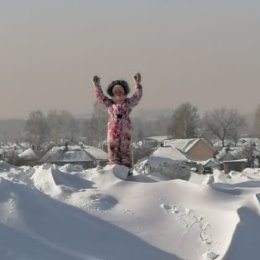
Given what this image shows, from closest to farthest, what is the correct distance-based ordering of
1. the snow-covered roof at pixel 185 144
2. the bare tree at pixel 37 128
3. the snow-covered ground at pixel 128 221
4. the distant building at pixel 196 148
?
1. the snow-covered ground at pixel 128 221
2. the snow-covered roof at pixel 185 144
3. the distant building at pixel 196 148
4. the bare tree at pixel 37 128

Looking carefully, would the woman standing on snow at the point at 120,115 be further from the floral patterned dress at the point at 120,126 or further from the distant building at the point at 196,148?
the distant building at the point at 196,148

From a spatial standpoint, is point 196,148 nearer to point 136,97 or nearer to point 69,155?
point 69,155

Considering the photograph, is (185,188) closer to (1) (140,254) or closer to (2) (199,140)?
(1) (140,254)

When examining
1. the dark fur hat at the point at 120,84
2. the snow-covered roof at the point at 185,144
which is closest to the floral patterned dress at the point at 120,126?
the dark fur hat at the point at 120,84

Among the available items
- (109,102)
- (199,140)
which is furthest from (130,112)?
(199,140)

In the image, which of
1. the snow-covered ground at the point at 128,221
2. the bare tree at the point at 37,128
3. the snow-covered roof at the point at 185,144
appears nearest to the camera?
the snow-covered ground at the point at 128,221

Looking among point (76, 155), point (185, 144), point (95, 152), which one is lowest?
point (76, 155)

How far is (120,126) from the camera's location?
353 inches

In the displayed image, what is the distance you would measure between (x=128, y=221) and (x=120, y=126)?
12.1 feet

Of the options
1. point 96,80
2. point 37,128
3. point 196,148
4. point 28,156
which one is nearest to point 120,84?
point 96,80

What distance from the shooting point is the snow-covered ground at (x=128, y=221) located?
4.90 metres

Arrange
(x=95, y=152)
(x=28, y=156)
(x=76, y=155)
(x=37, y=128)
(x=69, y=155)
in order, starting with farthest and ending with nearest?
1. (x=37, y=128)
2. (x=95, y=152)
3. (x=76, y=155)
4. (x=69, y=155)
5. (x=28, y=156)

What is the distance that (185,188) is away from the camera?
596cm

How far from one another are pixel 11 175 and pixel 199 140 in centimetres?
5082
